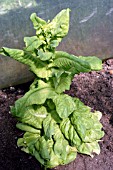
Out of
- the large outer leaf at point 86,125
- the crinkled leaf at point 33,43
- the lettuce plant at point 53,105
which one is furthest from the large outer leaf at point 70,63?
the large outer leaf at point 86,125

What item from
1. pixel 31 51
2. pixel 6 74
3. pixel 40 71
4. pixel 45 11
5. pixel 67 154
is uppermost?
pixel 45 11

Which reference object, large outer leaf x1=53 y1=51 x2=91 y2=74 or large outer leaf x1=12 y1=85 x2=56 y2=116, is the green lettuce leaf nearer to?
large outer leaf x1=53 y1=51 x2=91 y2=74

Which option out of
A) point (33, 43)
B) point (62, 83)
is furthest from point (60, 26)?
point (62, 83)

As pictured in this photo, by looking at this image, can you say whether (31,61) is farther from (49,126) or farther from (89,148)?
(89,148)

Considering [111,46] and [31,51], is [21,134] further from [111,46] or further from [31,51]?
[111,46]

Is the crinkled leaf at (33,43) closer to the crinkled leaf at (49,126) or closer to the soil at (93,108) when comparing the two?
the crinkled leaf at (49,126)

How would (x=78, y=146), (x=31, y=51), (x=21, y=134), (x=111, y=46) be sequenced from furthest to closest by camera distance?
1. (x=111, y=46)
2. (x=21, y=134)
3. (x=78, y=146)
4. (x=31, y=51)

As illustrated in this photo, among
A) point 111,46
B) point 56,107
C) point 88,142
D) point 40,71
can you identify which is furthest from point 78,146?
point 111,46
